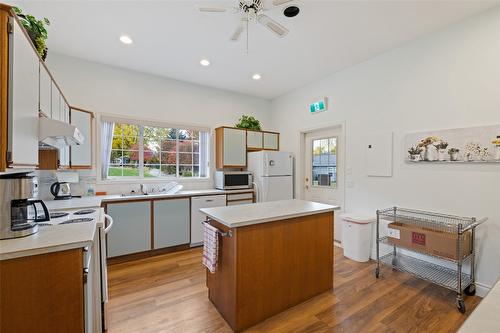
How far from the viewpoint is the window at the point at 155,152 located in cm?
363

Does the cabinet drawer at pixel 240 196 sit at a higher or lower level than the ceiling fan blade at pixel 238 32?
lower

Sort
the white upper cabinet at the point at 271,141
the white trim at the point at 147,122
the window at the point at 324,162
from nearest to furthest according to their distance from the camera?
the white trim at the point at 147,122
the window at the point at 324,162
the white upper cabinet at the point at 271,141

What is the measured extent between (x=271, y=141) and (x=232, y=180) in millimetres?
1371

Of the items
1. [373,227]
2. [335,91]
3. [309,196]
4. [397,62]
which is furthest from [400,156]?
[309,196]

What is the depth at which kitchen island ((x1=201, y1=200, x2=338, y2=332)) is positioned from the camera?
1.79 metres

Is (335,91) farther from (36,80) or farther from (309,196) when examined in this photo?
(36,80)

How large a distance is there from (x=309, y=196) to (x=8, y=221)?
4.07m

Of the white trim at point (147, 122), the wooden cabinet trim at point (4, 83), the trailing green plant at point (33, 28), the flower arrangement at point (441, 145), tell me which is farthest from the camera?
the white trim at point (147, 122)

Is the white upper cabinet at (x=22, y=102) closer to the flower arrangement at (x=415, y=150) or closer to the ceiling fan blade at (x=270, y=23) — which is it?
the ceiling fan blade at (x=270, y=23)

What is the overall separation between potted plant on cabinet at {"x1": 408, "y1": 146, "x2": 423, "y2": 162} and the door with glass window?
1.01m

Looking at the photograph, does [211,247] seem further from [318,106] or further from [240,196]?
[318,106]

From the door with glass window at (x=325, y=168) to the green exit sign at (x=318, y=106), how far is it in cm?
39

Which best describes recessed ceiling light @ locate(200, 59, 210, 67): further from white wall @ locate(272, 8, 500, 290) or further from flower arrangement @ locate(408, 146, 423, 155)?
flower arrangement @ locate(408, 146, 423, 155)

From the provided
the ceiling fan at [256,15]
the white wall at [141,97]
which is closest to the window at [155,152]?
the white wall at [141,97]
